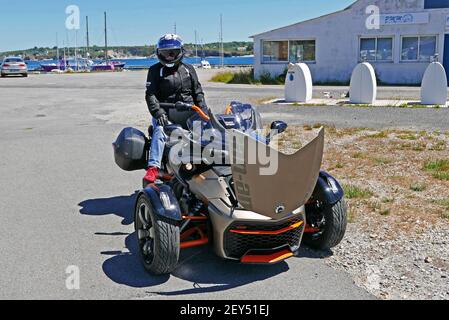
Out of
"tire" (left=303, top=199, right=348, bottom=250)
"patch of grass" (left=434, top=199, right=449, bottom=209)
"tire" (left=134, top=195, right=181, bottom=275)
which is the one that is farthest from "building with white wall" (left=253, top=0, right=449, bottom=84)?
"tire" (left=134, top=195, right=181, bottom=275)

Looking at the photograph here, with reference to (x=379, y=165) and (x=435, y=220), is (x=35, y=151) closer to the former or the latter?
(x=379, y=165)

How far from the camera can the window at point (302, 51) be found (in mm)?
30625

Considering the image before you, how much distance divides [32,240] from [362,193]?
4016 mm

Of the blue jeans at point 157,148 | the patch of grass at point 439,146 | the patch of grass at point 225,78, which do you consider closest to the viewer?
the blue jeans at point 157,148

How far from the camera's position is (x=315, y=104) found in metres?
17.8

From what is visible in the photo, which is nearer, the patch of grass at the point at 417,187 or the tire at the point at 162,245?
the tire at the point at 162,245

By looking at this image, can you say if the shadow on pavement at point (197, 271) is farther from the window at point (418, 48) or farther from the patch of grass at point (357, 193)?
the window at point (418, 48)

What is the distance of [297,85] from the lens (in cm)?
1844

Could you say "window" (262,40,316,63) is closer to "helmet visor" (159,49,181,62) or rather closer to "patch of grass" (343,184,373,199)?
"patch of grass" (343,184,373,199)

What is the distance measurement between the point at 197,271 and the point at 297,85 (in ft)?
48.1

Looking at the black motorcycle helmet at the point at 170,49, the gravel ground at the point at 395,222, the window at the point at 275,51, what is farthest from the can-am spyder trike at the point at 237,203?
the window at the point at 275,51

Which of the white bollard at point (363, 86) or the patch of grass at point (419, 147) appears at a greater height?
the white bollard at point (363, 86)

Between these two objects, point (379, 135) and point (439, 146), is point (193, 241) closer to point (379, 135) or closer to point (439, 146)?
point (439, 146)

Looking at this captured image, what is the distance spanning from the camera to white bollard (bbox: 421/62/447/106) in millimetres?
16525
